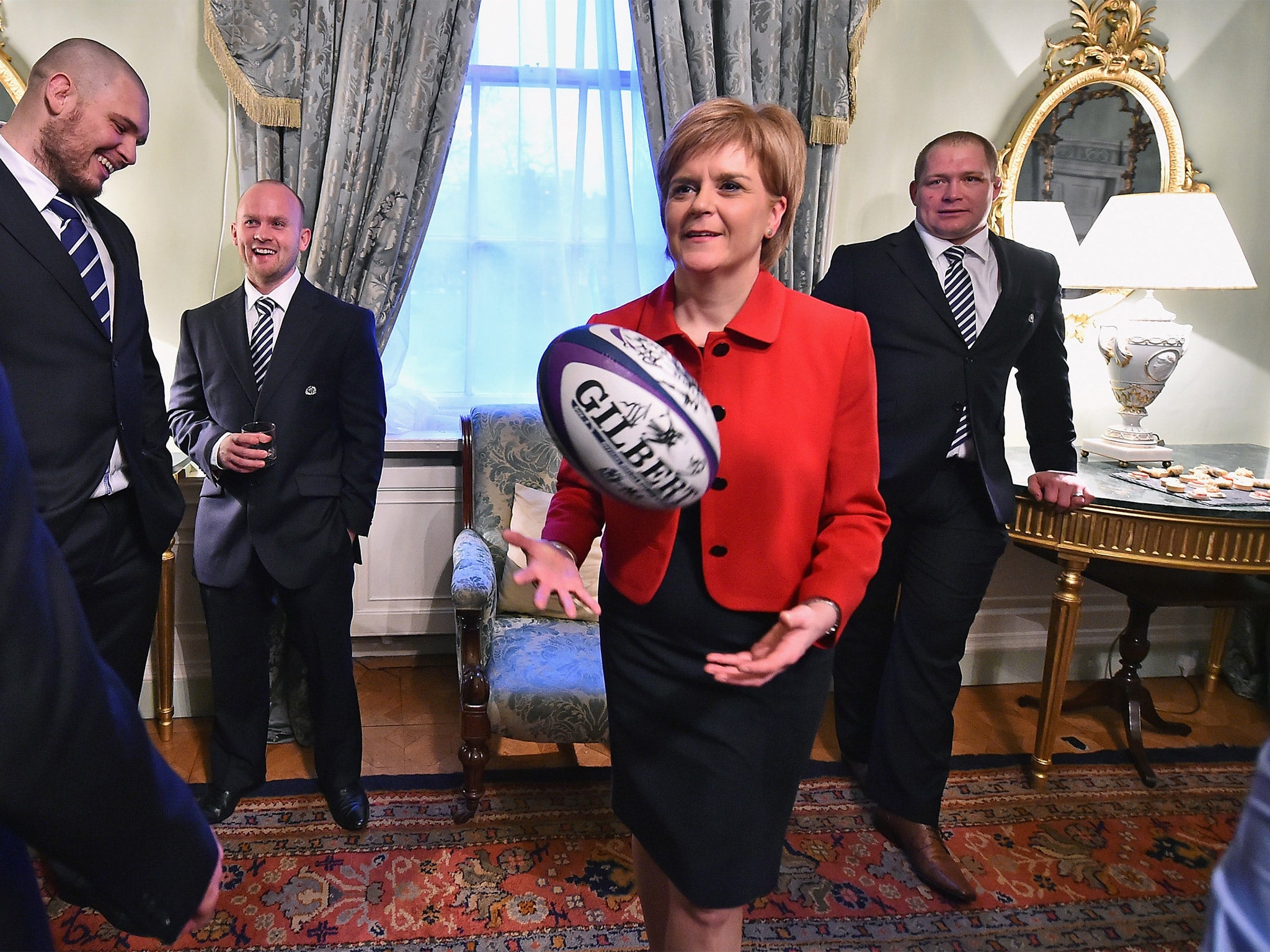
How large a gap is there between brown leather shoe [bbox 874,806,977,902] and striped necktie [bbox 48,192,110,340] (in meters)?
2.32

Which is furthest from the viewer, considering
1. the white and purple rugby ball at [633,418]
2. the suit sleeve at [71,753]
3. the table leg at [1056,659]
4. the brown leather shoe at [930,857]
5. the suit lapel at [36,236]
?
the table leg at [1056,659]

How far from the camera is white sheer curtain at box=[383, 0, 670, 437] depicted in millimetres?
3062

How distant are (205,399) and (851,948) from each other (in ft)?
7.13

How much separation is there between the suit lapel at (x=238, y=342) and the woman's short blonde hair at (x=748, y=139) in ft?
4.70

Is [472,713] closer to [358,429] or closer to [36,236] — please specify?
[358,429]

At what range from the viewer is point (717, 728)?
1331 millimetres

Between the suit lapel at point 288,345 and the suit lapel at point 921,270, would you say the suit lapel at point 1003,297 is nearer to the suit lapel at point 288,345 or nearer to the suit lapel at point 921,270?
the suit lapel at point 921,270

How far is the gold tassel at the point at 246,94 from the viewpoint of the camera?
8.98 ft

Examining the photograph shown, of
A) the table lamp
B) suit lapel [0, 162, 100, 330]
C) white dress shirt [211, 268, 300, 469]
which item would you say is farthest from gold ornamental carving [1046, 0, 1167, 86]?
suit lapel [0, 162, 100, 330]

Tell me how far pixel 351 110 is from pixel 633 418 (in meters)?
2.22

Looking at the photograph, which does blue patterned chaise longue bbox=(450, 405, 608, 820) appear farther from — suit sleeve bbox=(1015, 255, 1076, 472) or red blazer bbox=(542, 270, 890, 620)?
suit sleeve bbox=(1015, 255, 1076, 472)

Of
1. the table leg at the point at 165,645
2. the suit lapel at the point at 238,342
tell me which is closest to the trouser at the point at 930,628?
the suit lapel at the point at 238,342

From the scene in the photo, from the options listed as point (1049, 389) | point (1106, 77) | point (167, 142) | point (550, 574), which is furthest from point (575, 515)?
point (1106, 77)

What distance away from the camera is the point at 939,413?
7.25 feet
